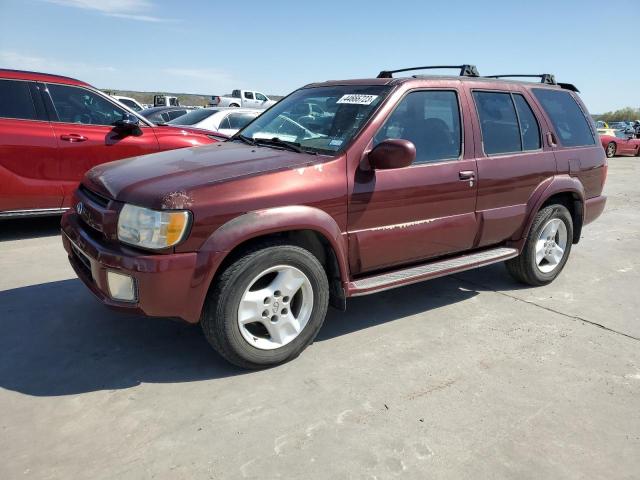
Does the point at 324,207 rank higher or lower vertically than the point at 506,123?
lower

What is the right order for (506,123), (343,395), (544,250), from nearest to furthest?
1. (343,395)
2. (506,123)
3. (544,250)

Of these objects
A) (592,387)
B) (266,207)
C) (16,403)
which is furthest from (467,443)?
(16,403)

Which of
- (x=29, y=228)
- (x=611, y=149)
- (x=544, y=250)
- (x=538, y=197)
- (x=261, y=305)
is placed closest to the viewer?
(x=261, y=305)

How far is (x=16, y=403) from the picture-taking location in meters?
2.72

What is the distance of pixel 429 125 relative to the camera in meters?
3.83

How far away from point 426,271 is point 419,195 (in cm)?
56

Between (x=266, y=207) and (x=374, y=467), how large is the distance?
4.84 feet

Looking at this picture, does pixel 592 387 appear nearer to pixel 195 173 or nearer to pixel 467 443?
pixel 467 443

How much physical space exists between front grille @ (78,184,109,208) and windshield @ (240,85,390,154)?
4.24ft

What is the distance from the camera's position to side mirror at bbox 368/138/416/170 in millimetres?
3244

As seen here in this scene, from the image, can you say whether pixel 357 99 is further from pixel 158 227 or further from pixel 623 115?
pixel 623 115

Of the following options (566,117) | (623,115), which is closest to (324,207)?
(566,117)

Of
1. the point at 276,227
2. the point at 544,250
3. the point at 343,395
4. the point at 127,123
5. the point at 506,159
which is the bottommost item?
the point at 343,395

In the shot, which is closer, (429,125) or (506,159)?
(429,125)
